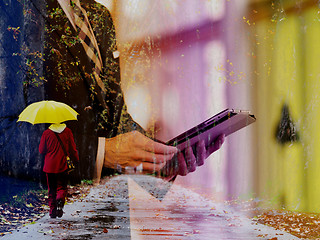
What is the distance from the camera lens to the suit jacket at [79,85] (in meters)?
4.63

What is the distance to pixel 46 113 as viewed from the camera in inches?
155

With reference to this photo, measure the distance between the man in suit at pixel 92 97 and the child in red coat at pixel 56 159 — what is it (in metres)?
0.74

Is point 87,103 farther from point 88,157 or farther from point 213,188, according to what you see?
point 213,188

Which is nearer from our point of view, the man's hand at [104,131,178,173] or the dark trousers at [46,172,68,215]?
the dark trousers at [46,172,68,215]

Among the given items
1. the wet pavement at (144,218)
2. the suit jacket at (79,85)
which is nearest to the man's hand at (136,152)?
the suit jacket at (79,85)

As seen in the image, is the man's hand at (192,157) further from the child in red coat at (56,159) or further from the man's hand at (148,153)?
the child in red coat at (56,159)

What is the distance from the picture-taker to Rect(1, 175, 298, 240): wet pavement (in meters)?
3.70

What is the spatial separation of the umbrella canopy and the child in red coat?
0.09m

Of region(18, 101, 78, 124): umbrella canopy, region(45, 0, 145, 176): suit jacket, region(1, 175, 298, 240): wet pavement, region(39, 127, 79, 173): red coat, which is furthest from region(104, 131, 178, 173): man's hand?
region(39, 127, 79, 173): red coat

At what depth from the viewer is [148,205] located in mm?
5367

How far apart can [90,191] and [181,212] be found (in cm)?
132

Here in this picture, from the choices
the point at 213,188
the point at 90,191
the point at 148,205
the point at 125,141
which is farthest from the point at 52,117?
the point at 213,188

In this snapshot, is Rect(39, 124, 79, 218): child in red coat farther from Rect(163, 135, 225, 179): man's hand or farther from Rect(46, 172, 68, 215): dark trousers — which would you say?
Rect(163, 135, 225, 179): man's hand

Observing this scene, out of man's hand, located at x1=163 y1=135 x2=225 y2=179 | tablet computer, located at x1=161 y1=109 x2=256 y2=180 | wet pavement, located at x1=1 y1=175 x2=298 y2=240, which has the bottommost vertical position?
wet pavement, located at x1=1 y1=175 x2=298 y2=240
